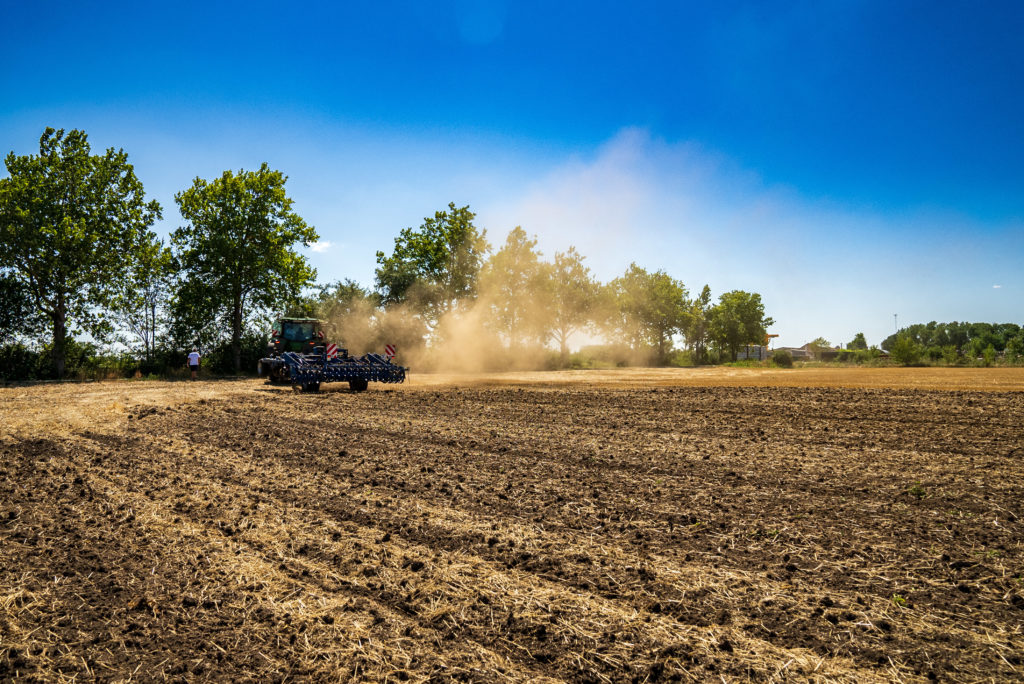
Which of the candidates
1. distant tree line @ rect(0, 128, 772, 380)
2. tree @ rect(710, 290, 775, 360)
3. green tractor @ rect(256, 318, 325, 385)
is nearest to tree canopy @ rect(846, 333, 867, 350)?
tree @ rect(710, 290, 775, 360)

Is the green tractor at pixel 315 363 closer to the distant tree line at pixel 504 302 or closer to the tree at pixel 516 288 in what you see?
the distant tree line at pixel 504 302

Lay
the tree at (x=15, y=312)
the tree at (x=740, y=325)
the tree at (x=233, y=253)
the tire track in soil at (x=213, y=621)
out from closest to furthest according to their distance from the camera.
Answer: the tire track in soil at (x=213, y=621), the tree at (x=15, y=312), the tree at (x=233, y=253), the tree at (x=740, y=325)

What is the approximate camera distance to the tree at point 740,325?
64.8m

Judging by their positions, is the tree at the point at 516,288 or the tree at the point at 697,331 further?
the tree at the point at 697,331

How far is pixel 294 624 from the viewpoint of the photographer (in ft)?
10.3

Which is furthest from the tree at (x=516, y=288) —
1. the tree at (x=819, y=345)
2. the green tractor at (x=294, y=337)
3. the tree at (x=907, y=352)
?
the tree at (x=819, y=345)

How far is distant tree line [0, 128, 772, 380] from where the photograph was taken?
25.3 m

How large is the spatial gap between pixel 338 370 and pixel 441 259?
88.6 ft

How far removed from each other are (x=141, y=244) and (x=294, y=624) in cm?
3182

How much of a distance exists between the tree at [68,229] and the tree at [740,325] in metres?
58.8

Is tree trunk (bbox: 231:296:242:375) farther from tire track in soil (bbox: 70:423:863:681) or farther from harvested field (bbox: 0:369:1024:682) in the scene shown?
tire track in soil (bbox: 70:423:863:681)

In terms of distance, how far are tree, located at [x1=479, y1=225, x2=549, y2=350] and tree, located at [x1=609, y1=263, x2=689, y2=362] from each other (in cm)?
1658

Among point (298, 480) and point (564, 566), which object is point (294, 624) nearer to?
point (564, 566)

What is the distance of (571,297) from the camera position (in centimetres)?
5272
